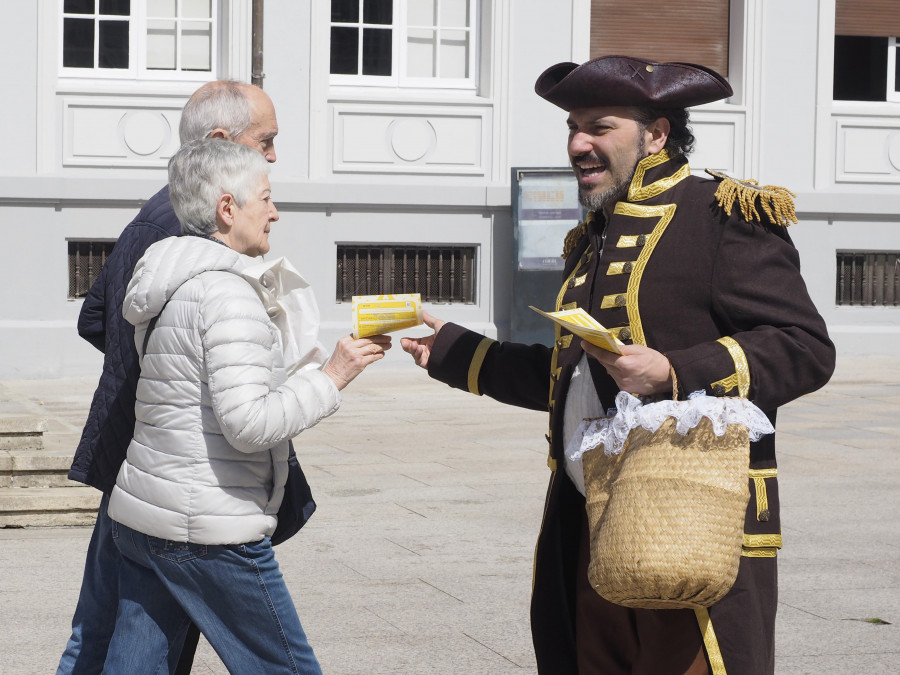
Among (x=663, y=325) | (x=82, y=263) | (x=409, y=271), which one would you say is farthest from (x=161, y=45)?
(x=663, y=325)

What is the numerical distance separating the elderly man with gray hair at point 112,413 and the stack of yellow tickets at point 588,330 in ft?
3.72

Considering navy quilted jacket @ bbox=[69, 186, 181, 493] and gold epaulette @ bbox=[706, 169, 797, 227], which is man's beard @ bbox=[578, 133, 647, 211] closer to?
gold epaulette @ bbox=[706, 169, 797, 227]

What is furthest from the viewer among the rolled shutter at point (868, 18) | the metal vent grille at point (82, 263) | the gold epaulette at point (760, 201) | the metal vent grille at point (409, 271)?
the rolled shutter at point (868, 18)

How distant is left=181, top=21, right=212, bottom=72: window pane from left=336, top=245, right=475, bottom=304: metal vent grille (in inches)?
102

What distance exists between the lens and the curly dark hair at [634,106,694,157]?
3312mm

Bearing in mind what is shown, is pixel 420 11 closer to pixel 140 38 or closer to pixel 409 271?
pixel 409 271

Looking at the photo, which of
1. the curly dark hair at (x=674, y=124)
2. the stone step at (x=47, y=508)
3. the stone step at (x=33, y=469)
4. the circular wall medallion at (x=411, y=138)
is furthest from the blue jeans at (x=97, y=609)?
the circular wall medallion at (x=411, y=138)

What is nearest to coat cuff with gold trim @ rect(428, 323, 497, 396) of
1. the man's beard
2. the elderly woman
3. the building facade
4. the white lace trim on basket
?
the elderly woman

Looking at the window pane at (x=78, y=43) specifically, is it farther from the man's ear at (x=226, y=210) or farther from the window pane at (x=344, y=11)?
the man's ear at (x=226, y=210)

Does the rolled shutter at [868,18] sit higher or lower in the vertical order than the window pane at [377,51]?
higher

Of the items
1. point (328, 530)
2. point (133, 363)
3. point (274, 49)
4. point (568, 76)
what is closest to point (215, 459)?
point (133, 363)

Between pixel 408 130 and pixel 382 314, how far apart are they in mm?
12145

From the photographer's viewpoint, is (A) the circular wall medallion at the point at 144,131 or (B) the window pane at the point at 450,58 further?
(B) the window pane at the point at 450,58

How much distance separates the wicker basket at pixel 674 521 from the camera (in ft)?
9.25
